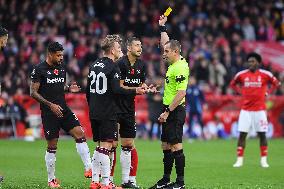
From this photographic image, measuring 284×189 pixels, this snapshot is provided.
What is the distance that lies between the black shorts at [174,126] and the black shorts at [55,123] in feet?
6.23

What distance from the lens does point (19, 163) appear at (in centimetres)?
1850

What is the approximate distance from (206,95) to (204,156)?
9735 millimetres

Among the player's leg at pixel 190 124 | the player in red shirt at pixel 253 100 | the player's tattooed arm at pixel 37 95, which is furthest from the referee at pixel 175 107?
the player's leg at pixel 190 124

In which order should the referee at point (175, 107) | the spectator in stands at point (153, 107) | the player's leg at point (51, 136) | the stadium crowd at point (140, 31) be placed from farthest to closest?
the stadium crowd at point (140, 31)
the spectator in stands at point (153, 107)
the player's leg at point (51, 136)
the referee at point (175, 107)

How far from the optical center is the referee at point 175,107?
1345cm

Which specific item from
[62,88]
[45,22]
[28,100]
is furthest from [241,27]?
[62,88]

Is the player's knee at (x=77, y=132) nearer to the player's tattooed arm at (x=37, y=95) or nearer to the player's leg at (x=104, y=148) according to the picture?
the player's tattooed arm at (x=37, y=95)

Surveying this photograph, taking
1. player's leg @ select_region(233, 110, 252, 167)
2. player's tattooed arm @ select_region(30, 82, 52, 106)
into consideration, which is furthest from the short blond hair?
player's leg @ select_region(233, 110, 252, 167)

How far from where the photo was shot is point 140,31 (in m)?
33.6

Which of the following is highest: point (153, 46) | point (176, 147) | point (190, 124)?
point (153, 46)

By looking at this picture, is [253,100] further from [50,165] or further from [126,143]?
[50,165]

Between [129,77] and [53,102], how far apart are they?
1513mm

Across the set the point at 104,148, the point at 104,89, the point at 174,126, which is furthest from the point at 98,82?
the point at 174,126

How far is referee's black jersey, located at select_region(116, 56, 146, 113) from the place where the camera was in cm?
1405
